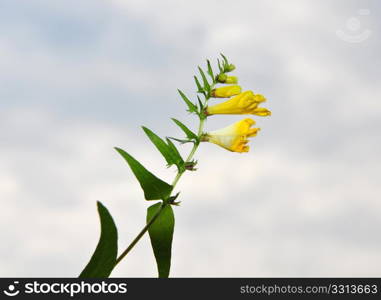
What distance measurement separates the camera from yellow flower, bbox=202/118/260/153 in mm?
1981

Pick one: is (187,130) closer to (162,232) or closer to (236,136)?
(236,136)

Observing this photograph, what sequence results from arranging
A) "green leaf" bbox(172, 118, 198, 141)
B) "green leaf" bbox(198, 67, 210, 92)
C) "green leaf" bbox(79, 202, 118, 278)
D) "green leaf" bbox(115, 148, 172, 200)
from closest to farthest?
"green leaf" bbox(79, 202, 118, 278) < "green leaf" bbox(115, 148, 172, 200) < "green leaf" bbox(172, 118, 198, 141) < "green leaf" bbox(198, 67, 210, 92)

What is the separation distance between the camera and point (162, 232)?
71.4 inches

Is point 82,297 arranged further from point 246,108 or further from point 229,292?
point 246,108

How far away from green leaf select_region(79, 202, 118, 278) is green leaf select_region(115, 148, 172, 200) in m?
0.32

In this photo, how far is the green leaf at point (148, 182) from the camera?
5.80 feet

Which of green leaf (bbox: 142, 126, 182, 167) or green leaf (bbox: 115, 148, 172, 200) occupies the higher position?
green leaf (bbox: 142, 126, 182, 167)

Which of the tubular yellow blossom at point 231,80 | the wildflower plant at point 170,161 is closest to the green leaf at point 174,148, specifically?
the wildflower plant at point 170,161

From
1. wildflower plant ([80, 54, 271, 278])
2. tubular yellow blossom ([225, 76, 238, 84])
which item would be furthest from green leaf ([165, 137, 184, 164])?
tubular yellow blossom ([225, 76, 238, 84])

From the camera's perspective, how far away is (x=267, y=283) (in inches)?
78.7

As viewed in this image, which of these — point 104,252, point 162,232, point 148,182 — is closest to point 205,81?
point 148,182

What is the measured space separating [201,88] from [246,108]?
0.21m

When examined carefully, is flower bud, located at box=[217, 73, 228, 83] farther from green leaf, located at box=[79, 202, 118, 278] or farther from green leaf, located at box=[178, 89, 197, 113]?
green leaf, located at box=[79, 202, 118, 278]

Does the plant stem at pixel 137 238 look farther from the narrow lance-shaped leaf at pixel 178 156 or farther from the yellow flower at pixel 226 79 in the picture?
the yellow flower at pixel 226 79
